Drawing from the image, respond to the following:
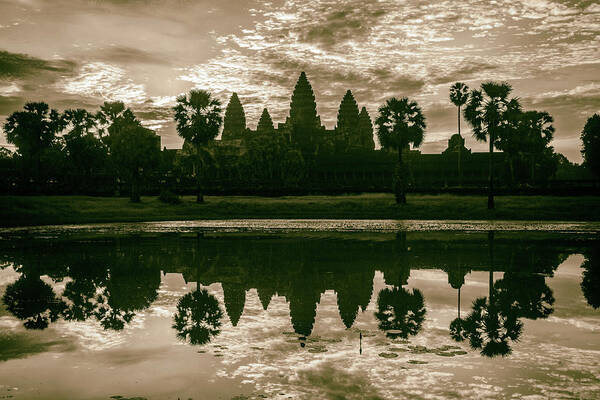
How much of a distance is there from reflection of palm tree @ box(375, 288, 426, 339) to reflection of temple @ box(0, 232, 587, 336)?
1.36 ft

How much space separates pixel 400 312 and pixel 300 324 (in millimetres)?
2011

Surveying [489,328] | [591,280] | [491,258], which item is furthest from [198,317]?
[491,258]

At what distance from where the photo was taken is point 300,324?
362 inches

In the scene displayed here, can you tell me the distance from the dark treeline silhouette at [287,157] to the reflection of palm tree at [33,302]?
119ft

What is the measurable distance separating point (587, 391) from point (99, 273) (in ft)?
39.2

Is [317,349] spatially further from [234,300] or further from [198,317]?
[234,300]

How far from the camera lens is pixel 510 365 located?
695 centimetres

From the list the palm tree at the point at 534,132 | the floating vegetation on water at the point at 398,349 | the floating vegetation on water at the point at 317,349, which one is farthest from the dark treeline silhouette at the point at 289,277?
the palm tree at the point at 534,132

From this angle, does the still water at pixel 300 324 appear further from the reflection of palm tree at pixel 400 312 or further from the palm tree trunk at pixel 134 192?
the palm tree trunk at pixel 134 192

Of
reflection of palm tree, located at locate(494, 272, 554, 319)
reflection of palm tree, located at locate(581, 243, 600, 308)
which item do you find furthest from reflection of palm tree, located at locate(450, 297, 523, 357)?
reflection of palm tree, located at locate(581, 243, 600, 308)

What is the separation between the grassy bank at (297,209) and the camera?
1454 inches

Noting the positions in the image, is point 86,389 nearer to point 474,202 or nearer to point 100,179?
point 474,202

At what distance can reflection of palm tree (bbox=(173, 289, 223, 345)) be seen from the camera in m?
8.52

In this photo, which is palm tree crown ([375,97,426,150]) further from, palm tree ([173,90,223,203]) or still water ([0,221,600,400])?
still water ([0,221,600,400])
